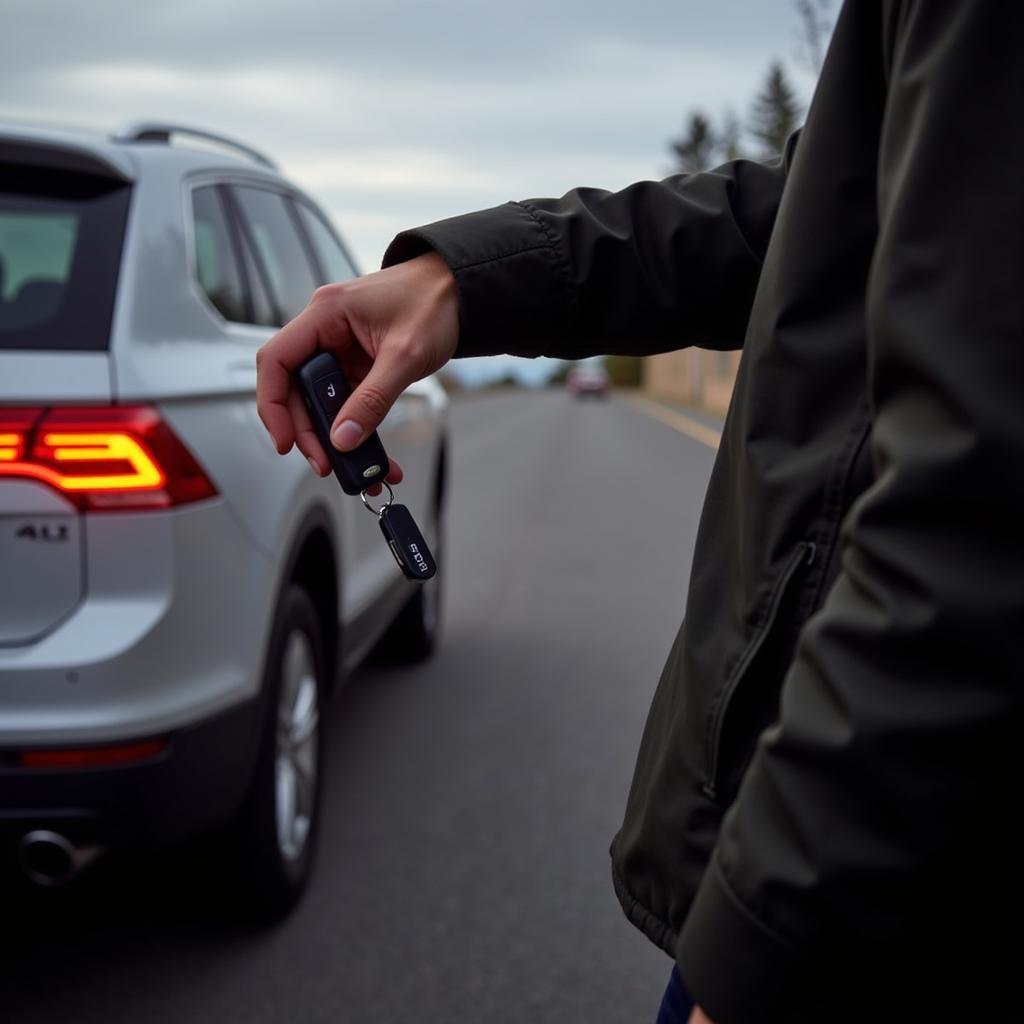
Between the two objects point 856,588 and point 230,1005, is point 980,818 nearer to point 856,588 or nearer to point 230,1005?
point 856,588

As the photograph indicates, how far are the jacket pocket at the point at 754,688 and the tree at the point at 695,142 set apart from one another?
70738 millimetres

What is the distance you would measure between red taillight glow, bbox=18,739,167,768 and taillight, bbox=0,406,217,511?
0.46 meters

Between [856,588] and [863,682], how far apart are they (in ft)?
0.21

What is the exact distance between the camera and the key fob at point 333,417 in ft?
4.43

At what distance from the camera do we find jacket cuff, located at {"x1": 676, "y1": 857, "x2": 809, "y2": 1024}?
0.81 meters

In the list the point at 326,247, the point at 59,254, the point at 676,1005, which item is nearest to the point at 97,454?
the point at 59,254

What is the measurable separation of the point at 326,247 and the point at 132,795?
2.68 metres

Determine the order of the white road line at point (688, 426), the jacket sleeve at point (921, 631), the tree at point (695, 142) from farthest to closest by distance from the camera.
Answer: the tree at point (695, 142), the white road line at point (688, 426), the jacket sleeve at point (921, 631)

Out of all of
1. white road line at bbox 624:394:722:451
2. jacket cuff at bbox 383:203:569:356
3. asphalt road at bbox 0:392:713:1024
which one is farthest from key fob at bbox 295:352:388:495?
white road line at bbox 624:394:722:451

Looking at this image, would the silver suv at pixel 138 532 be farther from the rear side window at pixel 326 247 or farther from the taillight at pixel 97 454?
the rear side window at pixel 326 247

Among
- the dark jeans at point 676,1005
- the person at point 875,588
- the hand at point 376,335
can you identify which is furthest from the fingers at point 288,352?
the dark jeans at point 676,1005

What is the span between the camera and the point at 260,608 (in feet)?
9.79

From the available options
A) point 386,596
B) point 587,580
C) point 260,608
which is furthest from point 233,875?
point 587,580

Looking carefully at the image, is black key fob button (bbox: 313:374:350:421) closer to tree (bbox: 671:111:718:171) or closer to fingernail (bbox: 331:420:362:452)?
fingernail (bbox: 331:420:362:452)
